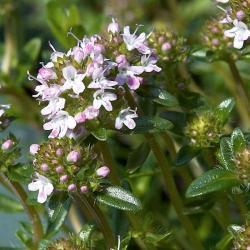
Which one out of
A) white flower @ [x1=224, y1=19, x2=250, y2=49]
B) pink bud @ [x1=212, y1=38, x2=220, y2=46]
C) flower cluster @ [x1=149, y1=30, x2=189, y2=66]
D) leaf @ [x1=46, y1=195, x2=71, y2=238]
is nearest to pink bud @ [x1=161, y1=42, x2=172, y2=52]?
flower cluster @ [x1=149, y1=30, x2=189, y2=66]

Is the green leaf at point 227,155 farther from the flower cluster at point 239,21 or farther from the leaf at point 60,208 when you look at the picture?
the leaf at point 60,208

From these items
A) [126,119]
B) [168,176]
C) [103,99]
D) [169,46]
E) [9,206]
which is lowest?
[9,206]

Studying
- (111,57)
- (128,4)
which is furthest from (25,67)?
(111,57)

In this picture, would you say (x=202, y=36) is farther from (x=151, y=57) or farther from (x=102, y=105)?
(x=102, y=105)

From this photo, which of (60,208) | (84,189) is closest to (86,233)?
(60,208)

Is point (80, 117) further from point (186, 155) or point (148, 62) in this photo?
point (186, 155)

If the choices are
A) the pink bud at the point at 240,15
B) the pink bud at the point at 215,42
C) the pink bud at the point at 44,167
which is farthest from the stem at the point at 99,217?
the pink bud at the point at 215,42
